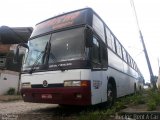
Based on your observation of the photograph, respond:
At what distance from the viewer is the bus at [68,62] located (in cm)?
734

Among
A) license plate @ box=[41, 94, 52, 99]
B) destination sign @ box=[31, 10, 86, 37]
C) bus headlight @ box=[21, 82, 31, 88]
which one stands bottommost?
license plate @ box=[41, 94, 52, 99]

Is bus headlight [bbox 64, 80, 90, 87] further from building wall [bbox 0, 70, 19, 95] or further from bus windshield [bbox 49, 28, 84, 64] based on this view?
building wall [bbox 0, 70, 19, 95]

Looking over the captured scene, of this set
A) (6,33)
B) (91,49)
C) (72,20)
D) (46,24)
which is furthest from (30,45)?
(6,33)

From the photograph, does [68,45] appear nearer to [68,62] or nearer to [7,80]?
[68,62]

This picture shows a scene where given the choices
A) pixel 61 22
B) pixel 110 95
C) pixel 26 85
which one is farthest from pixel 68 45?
pixel 110 95

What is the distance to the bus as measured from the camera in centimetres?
734

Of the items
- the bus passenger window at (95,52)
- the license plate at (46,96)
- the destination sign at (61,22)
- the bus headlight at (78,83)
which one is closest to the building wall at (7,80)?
the destination sign at (61,22)

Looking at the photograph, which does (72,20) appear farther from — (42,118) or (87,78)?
(42,118)

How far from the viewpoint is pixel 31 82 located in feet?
27.0

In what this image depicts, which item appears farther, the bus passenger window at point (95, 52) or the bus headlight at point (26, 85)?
the bus headlight at point (26, 85)

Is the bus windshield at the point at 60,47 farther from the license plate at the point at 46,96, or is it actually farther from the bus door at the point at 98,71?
the license plate at the point at 46,96

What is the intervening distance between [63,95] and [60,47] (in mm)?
A: 1476

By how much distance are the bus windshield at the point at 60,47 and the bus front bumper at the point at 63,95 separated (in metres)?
0.85

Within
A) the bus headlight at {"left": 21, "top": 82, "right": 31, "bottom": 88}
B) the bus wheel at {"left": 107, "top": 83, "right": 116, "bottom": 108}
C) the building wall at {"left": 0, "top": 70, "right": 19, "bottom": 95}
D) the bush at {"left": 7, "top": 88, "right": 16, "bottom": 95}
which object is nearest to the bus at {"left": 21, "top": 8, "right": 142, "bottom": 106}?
the bus headlight at {"left": 21, "top": 82, "right": 31, "bottom": 88}
